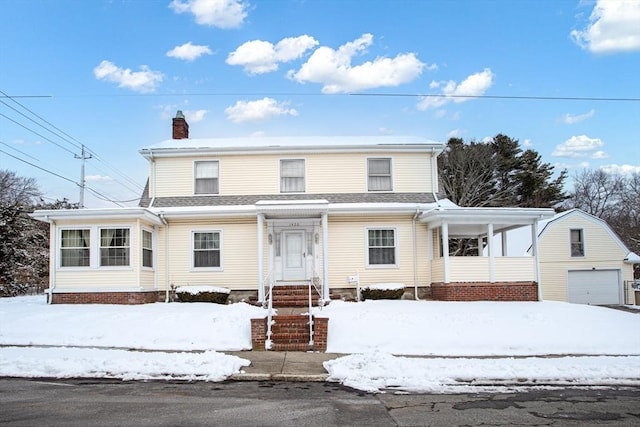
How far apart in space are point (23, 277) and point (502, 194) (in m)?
34.1

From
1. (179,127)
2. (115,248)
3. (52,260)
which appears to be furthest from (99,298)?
(179,127)

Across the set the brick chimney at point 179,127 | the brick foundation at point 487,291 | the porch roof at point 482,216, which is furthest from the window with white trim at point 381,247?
the brick chimney at point 179,127

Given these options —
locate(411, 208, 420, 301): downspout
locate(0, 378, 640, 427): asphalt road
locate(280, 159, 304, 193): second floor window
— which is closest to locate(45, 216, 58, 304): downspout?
locate(280, 159, 304, 193): second floor window

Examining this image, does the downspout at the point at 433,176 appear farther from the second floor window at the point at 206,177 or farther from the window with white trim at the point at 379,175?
the second floor window at the point at 206,177

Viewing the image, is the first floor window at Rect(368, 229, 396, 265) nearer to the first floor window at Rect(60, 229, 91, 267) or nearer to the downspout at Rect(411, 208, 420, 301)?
the downspout at Rect(411, 208, 420, 301)

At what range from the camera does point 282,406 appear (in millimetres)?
7469

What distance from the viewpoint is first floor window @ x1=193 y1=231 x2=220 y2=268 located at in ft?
63.3

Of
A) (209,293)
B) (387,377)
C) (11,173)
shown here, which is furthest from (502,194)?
(11,173)

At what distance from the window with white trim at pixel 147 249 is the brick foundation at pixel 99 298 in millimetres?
1184

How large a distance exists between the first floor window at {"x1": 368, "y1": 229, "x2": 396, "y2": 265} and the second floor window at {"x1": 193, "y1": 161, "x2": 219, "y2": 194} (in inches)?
237

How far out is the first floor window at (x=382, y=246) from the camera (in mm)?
19312

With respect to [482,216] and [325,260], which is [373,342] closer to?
[325,260]

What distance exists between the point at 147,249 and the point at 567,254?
21.2 metres

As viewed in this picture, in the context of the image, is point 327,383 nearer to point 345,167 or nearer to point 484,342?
point 484,342
